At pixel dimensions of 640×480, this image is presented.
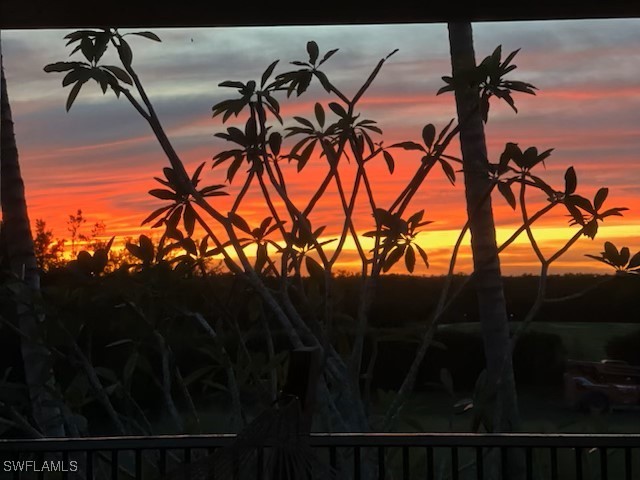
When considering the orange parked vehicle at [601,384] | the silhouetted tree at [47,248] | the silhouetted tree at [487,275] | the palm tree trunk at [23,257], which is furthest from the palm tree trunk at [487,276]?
the silhouetted tree at [47,248]

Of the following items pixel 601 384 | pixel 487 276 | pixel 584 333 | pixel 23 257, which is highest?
pixel 23 257

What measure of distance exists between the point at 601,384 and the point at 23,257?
3.04m

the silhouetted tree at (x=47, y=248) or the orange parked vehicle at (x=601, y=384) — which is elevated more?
the silhouetted tree at (x=47, y=248)

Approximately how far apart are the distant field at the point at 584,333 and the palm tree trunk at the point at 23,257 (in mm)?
2089

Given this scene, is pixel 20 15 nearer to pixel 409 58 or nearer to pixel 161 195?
pixel 161 195

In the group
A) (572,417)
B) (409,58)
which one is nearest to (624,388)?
(572,417)

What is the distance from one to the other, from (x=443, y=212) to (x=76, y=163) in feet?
Answer: 6.29

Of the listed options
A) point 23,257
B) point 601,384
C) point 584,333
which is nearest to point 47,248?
point 23,257

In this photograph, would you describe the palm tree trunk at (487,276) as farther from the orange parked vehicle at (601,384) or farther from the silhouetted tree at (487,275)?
the orange parked vehicle at (601,384)

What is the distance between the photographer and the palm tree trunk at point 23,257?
3.84m

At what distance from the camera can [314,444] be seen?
1.94 meters

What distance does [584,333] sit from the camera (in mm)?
4566

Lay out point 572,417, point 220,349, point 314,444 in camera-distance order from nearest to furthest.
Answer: point 314,444 → point 220,349 → point 572,417

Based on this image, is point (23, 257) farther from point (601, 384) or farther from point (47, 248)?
point (601, 384)
